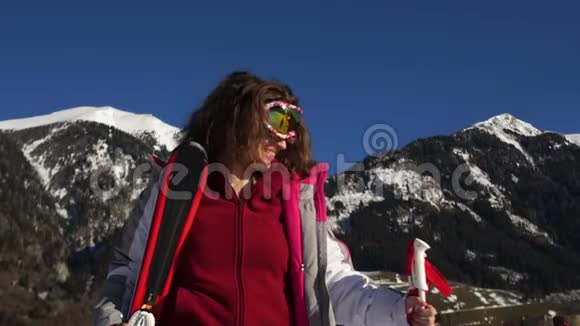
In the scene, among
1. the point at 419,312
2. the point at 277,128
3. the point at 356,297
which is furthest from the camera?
the point at 277,128

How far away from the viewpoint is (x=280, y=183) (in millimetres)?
5074

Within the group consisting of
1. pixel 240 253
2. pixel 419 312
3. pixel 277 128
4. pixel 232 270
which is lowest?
pixel 419 312

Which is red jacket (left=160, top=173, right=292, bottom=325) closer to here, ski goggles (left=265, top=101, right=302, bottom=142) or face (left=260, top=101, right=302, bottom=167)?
face (left=260, top=101, right=302, bottom=167)

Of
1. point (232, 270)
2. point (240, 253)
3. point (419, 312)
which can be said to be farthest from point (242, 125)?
point (419, 312)

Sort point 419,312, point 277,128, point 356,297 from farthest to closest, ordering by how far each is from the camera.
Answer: point 277,128
point 356,297
point 419,312

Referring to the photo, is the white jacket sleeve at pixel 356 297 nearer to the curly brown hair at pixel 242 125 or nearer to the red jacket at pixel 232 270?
the red jacket at pixel 232 270

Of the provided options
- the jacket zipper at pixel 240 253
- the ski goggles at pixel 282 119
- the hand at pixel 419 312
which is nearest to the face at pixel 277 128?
the ski goggles at pixel 282 119

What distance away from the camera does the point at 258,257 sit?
4664 millimetres

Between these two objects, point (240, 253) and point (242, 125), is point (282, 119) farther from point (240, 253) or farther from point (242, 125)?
point (240, 253)

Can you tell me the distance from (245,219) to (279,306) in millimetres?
695

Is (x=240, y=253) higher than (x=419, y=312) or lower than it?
higher

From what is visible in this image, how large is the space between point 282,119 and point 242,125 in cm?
34

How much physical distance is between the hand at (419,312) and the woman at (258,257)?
1cm

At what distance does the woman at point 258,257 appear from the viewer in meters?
4.52
